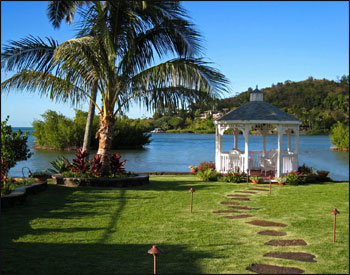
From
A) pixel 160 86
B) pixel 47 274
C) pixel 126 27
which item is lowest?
pixel 47 274

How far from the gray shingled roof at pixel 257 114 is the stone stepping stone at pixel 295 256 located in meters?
10.7

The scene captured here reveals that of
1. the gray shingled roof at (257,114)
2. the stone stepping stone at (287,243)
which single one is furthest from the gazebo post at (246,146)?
the stone stepping stone at (287,243)

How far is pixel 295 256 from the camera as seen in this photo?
19.2ft

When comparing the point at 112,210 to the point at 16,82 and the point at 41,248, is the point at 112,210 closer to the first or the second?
the point at 41,248

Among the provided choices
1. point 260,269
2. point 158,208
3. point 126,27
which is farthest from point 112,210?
point 126,27

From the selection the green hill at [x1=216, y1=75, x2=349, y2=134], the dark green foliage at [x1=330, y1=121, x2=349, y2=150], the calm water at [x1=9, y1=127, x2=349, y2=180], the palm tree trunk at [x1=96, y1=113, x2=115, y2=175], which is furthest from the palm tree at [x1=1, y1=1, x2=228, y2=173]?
the green hill at [x1=216, y1=75, x2=349, y2=134]

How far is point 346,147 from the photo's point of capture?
5762 cm

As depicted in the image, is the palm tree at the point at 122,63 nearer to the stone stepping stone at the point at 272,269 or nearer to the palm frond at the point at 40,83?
the palm frond at the point at 40,83

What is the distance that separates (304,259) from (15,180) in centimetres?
932

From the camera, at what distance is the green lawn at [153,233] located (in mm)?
5484

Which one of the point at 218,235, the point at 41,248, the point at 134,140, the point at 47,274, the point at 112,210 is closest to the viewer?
the point at 47,274

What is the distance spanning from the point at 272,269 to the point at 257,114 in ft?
39.0

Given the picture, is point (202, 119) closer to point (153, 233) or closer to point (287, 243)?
point (153, 233)

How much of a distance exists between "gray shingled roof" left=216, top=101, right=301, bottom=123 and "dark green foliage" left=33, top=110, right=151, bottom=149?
3184cm
